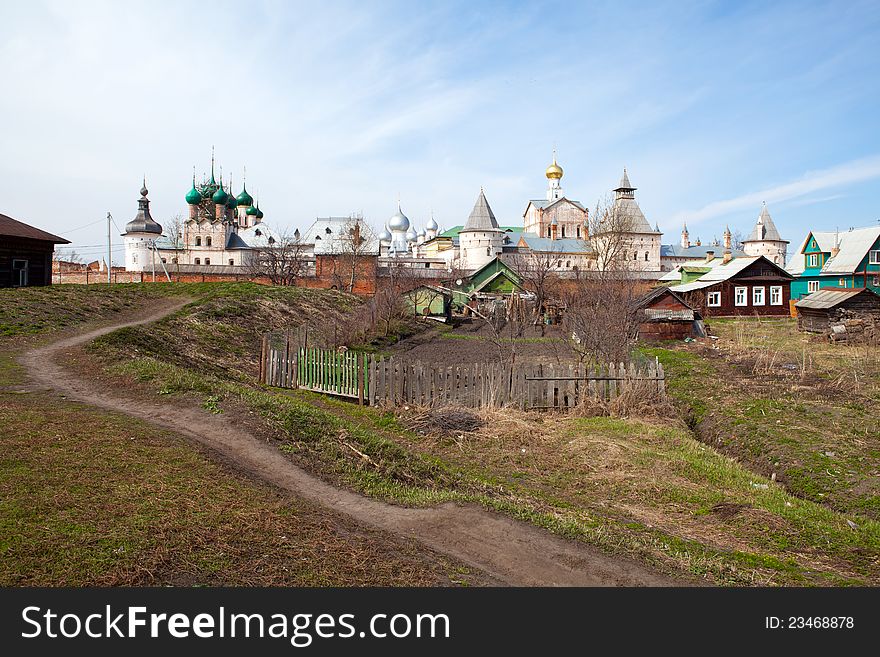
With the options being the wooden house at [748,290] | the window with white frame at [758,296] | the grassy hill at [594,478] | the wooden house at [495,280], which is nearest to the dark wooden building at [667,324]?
the wooden house at [495,280]

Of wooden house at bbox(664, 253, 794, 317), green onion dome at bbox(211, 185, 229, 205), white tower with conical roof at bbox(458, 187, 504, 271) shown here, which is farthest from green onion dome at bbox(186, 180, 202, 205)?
wooden house at bbox(664, 253, 794, 317)

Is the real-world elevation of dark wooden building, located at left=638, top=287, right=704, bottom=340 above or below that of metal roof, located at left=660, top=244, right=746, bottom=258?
below

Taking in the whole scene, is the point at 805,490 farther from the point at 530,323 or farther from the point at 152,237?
the point at 152,237

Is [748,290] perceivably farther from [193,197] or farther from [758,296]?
[193,197]

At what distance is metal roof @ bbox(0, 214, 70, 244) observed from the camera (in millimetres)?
27453

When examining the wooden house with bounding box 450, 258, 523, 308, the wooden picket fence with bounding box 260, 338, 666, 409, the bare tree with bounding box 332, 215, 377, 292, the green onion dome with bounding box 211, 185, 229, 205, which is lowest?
the wooden picket fence with bounding box 260, 338, 666, 409

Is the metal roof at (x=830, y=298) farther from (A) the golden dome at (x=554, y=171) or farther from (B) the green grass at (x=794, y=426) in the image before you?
(A) the golden dome at (x=554, y=171)

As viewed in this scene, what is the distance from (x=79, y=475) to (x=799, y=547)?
23.9ft

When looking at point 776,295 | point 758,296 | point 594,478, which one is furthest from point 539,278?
point 594,478

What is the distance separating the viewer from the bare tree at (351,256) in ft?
170

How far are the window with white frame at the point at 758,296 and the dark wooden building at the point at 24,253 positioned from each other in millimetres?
42122

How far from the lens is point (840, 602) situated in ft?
15.0

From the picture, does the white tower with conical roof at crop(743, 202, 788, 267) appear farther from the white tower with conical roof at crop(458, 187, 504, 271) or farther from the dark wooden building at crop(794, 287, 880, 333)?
the dark wooden building at crop(794, 287, 880, 333)

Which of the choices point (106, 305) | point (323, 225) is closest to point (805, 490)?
point (106, 305)
